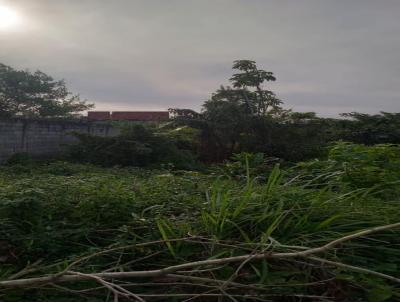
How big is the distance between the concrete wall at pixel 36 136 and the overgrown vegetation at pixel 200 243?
7496 mm

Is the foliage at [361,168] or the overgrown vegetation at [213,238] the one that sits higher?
the foliage at [361,168]

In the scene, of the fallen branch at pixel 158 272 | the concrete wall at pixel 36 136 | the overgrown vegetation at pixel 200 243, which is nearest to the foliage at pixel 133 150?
the concrete wall at pixel 36 136

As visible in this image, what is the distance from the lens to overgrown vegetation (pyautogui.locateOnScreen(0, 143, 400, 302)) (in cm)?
222

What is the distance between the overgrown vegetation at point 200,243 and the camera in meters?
2.22

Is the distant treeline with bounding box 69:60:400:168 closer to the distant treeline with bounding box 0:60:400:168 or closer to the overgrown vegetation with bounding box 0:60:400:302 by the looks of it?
the distant treeline with bounding box 0:60:400:168

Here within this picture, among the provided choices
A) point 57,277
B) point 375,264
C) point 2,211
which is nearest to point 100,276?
point 57,277

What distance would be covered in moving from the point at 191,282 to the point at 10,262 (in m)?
1.12

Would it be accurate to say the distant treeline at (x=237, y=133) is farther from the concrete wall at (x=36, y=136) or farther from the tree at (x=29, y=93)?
the tree at (x=29, y=93)

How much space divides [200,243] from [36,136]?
393 inches

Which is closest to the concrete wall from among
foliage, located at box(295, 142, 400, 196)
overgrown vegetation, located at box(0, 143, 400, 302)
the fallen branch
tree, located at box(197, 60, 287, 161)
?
tree, located at box(197, 60, 287, 161)

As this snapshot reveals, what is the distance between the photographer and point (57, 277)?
2150mm

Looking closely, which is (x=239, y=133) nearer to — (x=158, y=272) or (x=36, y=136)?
(x=36, y=136)

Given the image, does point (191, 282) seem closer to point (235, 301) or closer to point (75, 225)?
point (235, 301)

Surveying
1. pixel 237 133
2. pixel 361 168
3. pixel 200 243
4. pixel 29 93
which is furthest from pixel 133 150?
pixel 29 93
